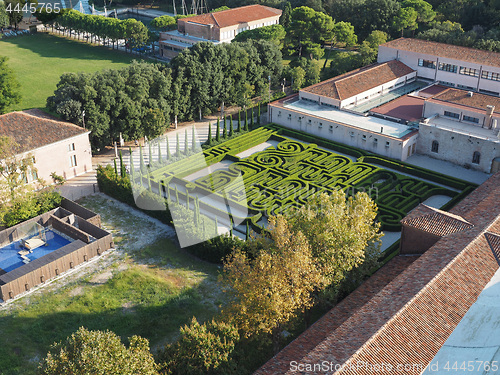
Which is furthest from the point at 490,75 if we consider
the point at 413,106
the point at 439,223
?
the point at 439,223

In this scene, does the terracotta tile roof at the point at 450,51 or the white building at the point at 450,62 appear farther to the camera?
the terracotta tile roof at the point at 450,51

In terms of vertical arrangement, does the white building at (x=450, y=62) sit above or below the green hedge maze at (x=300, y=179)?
above

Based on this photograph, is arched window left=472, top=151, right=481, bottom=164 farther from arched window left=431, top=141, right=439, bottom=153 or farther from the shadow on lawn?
the shadow on lawn

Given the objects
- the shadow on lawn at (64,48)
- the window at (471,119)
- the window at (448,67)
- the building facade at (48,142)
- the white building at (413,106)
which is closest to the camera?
the building facade at (48,142)

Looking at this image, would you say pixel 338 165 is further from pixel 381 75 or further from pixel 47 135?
pixel 47 135

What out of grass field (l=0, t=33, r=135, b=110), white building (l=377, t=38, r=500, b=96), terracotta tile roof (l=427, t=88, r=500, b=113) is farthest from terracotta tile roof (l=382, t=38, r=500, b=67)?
grass field (l=0, t=33, r=135, b=110)

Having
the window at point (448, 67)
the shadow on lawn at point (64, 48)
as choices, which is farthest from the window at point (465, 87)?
the shadow on lawn at point (64, 48)

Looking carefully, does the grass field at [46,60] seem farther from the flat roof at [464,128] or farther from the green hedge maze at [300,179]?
the flat roof at [464,128]

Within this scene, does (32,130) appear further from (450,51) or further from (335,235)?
(450,51)
